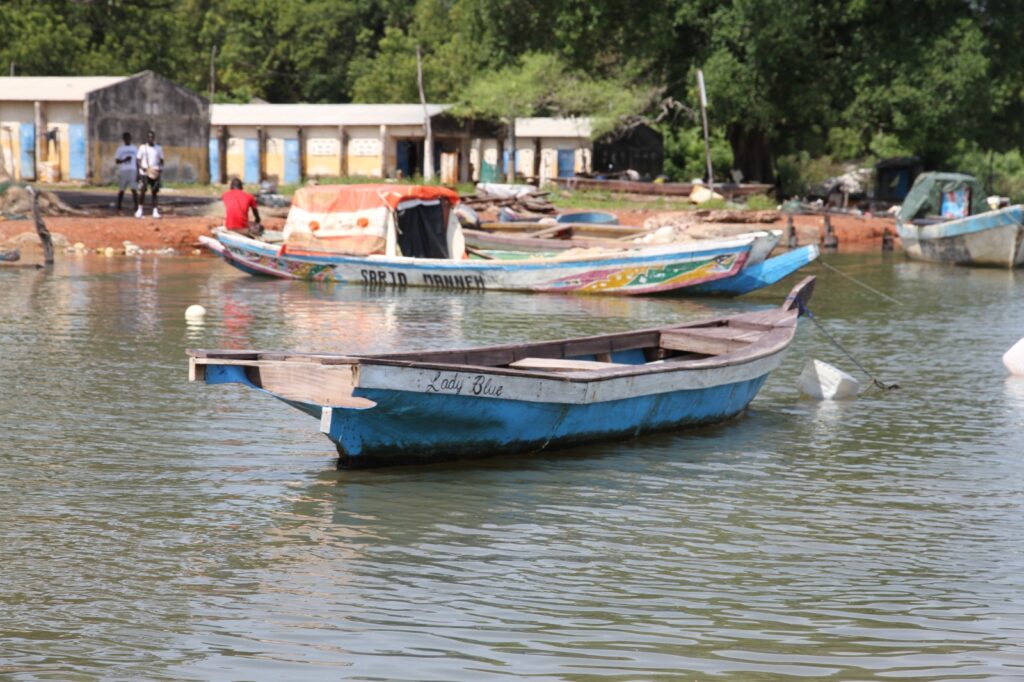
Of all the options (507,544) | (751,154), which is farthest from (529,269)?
(751,154)

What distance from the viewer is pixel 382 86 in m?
60.4

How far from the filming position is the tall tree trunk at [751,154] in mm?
44438

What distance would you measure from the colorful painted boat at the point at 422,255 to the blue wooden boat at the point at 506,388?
9.30 m

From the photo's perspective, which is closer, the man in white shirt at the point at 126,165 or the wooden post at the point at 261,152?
the man in white shirt at the point at 126,165

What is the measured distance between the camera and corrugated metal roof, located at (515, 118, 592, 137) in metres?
48.4

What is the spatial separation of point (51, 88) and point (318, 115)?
843 centimetres

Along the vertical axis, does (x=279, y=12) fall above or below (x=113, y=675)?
above

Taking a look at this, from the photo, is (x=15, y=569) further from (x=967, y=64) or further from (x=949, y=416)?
(x=967, y=64)

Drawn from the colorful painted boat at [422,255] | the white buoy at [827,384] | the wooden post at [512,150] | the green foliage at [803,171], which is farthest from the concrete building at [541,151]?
the white buoy at [827,384]

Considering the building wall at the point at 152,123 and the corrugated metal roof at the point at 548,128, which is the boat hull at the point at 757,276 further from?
the corrugated metal roof at the point at 548,128

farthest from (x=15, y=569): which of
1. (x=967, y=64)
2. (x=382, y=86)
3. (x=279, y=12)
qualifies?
(x=279, y=12)

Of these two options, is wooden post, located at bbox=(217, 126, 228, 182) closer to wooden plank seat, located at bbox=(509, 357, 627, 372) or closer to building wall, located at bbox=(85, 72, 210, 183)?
building wall, located at bbox=(85, 72, 210, 183)

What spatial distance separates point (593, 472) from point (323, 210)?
1427 cm

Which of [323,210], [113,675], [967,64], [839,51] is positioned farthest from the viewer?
[839,51]
